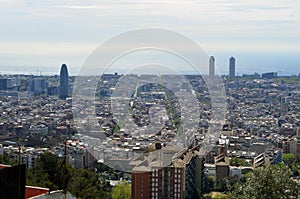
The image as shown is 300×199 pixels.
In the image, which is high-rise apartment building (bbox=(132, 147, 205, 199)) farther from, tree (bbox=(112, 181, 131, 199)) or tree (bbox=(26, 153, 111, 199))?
tree (bbox=(26, 153, 111, 199))

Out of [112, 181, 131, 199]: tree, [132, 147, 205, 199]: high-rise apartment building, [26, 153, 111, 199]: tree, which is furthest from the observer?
[112, 181, 131, 199]: tree

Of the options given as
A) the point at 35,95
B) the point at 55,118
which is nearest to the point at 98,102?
the point at 55,118

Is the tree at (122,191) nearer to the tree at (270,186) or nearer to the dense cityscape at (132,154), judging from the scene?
the dense cityscape at (132,154)

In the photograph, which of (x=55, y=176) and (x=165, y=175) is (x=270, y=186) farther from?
(x=165, y=175)

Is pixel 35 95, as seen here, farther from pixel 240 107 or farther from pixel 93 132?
pixel 93 132

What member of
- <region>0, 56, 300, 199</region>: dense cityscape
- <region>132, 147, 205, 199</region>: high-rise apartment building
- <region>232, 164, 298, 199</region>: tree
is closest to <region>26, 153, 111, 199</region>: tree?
<region>0, 56, 300, 199</region>: dense cityscape

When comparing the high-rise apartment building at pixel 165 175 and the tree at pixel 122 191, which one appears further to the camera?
the tree at pixel 122 191

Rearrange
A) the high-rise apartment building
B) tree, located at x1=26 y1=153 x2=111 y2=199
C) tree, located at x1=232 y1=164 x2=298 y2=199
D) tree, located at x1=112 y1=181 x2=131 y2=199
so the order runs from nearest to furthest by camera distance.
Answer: tree, located at x1=232 y1=164 x2=298 y2=199 < tree, located at x1=26 y1=153 x2=111 y2=199 < the high-rise apartment building < tree, located at x1=112 y1=181 x2=131 y2=199

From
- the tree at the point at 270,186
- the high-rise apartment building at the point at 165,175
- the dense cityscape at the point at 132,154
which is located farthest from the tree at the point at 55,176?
the tree at the point at 270,186
